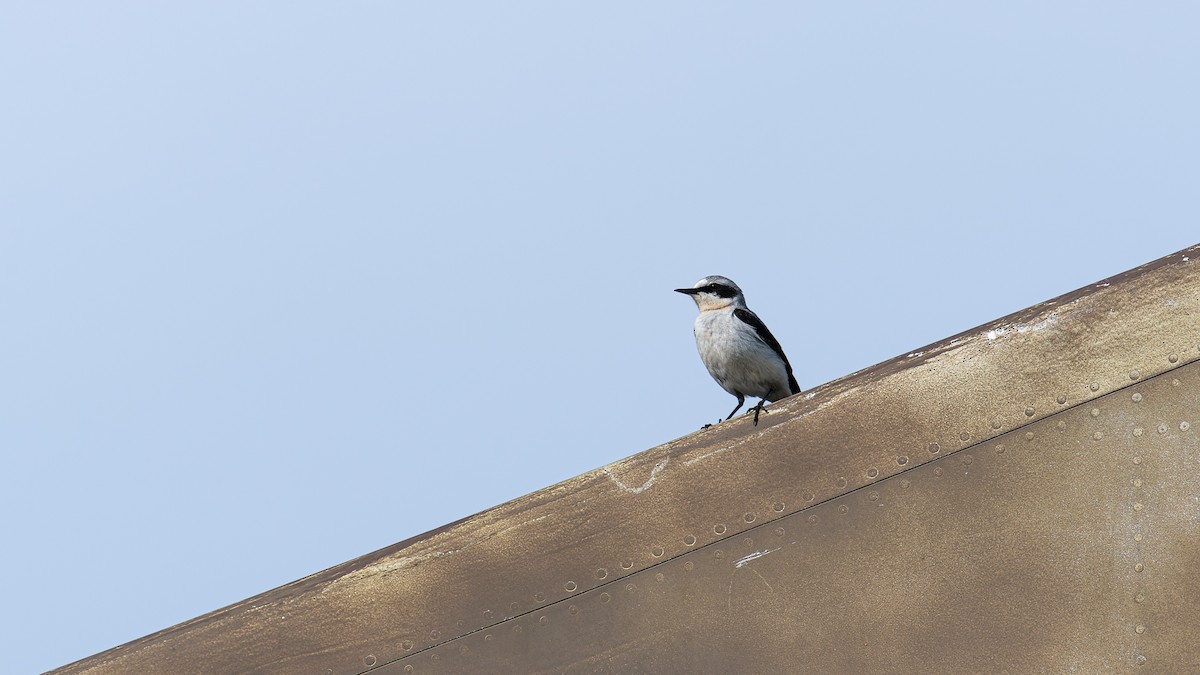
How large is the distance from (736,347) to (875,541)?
3737mm

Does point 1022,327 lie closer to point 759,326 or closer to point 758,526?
point 758,526

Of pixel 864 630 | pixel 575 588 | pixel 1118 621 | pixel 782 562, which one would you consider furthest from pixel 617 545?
pixel 1118 621

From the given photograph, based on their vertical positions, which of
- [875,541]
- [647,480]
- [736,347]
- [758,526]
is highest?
[736,347]

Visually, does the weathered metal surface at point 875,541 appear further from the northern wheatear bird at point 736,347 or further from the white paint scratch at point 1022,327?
the northern wheatear bird at point 736,347

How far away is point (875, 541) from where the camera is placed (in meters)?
5.36

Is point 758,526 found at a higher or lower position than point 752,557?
higher

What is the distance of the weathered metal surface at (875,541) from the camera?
5109 millimetres

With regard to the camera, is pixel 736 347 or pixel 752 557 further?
pixel 736 347

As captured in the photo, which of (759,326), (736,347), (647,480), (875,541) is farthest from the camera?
(759,326)

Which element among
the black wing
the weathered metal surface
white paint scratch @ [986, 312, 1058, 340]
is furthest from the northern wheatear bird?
white paint scratch @ [986, 312, 1058, 340]

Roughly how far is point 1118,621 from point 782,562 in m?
1.41

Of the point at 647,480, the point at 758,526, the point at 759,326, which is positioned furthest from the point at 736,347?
the point at 758,526

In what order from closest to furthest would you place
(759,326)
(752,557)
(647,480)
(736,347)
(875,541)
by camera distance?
(875,541)
(752,557)
(647,480)
(736,347)
(759,326)

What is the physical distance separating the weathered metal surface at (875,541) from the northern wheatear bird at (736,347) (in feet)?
10.8
